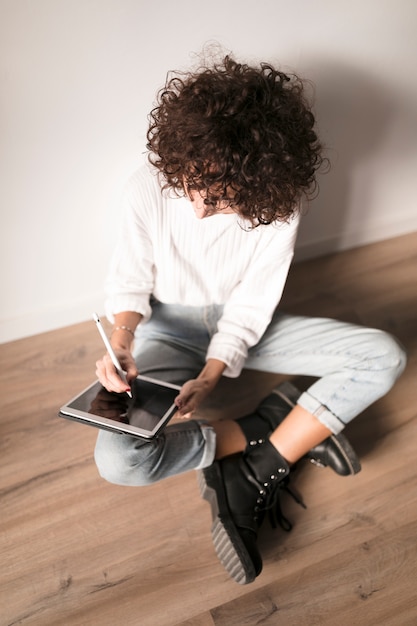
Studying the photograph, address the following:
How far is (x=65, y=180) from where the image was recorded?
1.09m

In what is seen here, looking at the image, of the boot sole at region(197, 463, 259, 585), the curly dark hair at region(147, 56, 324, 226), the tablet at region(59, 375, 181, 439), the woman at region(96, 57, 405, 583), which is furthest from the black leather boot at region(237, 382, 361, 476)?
the curly dark hair at region(147, 56, 324, 226)

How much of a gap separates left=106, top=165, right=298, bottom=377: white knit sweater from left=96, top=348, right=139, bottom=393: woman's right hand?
14cm

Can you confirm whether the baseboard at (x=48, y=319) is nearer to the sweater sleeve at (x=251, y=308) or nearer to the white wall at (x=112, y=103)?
the white wall at (x=112, y=103)

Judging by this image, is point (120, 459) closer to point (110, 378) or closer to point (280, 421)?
point (110, 378)

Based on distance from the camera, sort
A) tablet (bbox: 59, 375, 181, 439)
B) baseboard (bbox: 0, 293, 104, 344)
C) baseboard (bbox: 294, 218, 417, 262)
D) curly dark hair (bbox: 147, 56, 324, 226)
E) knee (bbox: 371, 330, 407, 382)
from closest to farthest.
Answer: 1. curly dark hair (bbox: 147, 56, 324, 226)
2. tablet (bbox: 59, 375, 181, 439)
3. knee (bbox: 371, 330, 407, 382)
4. baseboard (bbox: 0, 293, 104, 344)
5. baseboard (bbox: 294, 218, 417, 262)

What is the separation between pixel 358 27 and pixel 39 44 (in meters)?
0.65

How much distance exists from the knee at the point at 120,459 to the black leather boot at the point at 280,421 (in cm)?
26

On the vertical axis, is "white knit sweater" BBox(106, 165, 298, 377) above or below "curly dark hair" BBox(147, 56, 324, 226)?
below

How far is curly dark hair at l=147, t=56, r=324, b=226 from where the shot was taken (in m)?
0.76

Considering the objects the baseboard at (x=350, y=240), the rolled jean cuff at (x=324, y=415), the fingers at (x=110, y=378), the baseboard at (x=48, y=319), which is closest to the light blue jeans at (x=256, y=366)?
the rolled jean cuff at (x=324, y=415)

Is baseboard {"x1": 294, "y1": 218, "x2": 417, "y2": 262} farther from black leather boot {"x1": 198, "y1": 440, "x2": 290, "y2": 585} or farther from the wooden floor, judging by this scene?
black leather boot {"x1": 198, "y1": 440, "x2": 290, "y2": 585}

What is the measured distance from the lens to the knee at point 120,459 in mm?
952

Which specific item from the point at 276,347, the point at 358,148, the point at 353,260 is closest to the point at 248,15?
the point at 358,148

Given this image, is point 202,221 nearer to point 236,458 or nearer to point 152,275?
point 152,275
